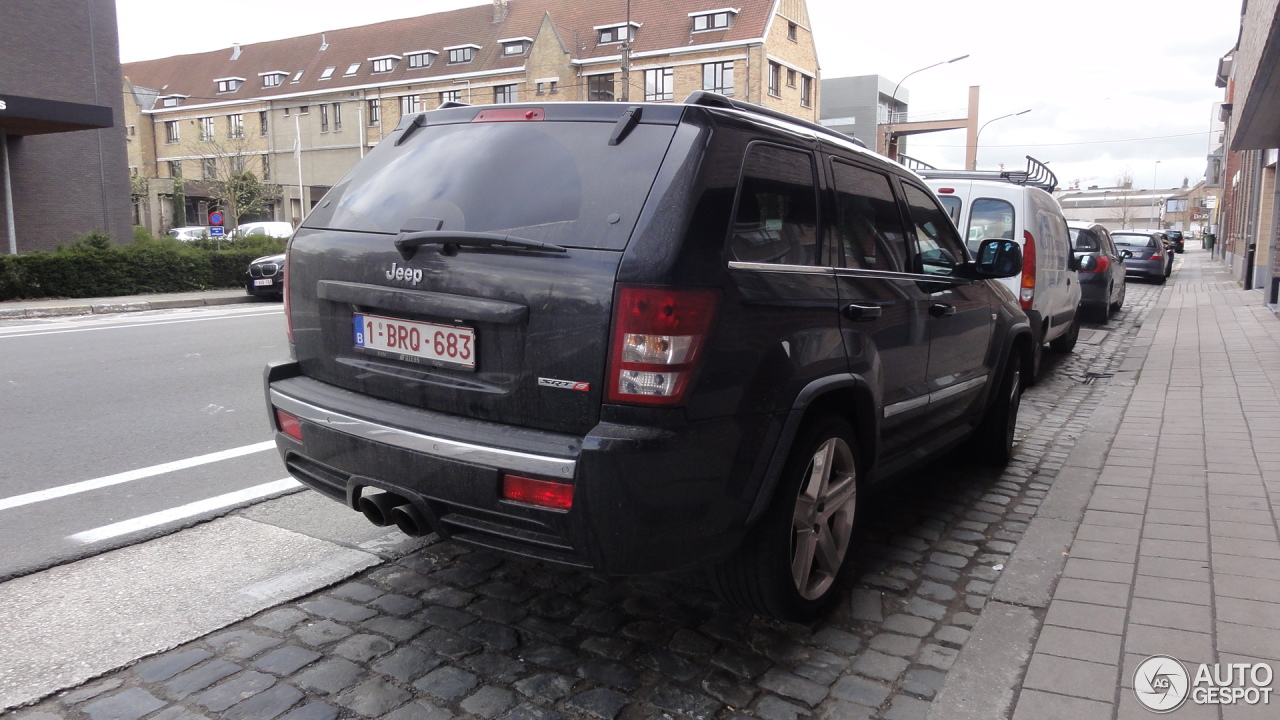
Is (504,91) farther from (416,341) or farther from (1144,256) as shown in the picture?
(416,341)

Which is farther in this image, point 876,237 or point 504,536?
point 876,237

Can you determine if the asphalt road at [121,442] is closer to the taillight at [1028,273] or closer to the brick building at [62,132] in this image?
the taillight at [1028,273]

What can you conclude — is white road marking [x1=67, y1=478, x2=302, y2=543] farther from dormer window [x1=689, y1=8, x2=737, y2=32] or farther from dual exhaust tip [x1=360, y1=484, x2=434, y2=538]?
dormer window [x1=689, y1=8, x2=737, y2=32]

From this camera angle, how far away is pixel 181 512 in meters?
4.46

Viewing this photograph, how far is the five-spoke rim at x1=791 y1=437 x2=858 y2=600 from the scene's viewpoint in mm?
3199

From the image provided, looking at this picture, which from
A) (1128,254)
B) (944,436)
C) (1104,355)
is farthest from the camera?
(1128,254)

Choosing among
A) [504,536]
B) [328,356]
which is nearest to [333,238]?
[328,356]

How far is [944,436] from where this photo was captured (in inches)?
177

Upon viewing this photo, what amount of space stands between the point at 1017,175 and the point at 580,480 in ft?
35.6

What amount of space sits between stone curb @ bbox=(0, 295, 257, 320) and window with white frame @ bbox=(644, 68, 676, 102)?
121 feet

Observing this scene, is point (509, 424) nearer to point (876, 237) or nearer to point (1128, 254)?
point (876, 237)

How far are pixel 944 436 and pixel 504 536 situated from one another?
8.58 feet

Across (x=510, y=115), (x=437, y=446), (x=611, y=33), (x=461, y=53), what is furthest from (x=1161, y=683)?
(x=461, y=53)

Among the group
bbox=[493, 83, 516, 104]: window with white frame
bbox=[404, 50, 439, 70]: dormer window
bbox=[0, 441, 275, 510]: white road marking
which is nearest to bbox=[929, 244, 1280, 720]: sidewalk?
bbox=[0, 441, 275, 510]: white road marking
